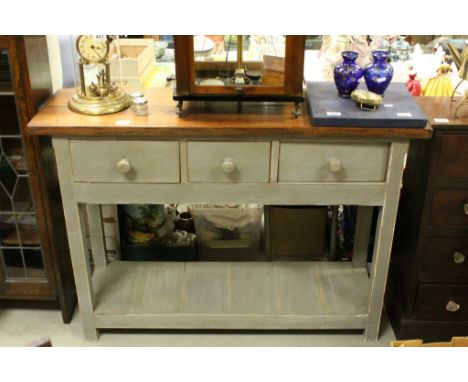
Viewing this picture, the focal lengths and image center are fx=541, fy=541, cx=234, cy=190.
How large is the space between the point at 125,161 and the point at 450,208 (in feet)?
3.37

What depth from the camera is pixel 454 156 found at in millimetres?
1636

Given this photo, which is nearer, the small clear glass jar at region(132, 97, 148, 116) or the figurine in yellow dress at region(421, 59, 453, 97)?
the small clear glass jar at region(132, 97, 148, 116)

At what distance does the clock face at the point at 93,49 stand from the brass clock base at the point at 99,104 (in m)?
0.12

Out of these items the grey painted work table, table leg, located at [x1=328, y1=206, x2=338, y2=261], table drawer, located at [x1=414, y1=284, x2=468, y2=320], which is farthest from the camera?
table leg, located at [x1=328, y1=206, x2=338, y2=261]

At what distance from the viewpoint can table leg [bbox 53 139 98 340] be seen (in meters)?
1.62

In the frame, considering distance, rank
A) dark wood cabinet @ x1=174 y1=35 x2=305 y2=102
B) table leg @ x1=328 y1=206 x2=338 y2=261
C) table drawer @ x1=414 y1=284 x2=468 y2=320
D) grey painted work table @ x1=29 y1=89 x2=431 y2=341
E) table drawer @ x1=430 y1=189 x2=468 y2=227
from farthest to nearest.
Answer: table leg @ x1=328 y1=206 x2=338 y2=261
table drawer @ x1=414 y1=284 x2=468 y2=320
table drawer @ x1=430 y1=189 x2=468 y2=227
grey painted work table @ x1=29 y1=89 x2=431 y2=341
dark wood cabinet @ x1=174 y1=35 x2=305 y2=102

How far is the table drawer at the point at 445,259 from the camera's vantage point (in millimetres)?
1785

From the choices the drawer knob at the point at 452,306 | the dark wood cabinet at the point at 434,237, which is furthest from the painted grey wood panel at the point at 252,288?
the drawer knob at the point at 452,306

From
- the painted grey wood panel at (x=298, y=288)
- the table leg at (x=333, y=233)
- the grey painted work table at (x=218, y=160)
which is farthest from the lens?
the table leg at (x=333, y=233)

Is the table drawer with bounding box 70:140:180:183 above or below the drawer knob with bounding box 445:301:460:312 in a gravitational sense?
above

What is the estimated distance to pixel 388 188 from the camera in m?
1.65

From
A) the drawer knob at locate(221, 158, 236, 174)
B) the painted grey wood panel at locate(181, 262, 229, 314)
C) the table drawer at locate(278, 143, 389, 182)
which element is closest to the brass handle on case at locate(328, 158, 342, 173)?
the table drawer at locate(278, 143, 389, 182)

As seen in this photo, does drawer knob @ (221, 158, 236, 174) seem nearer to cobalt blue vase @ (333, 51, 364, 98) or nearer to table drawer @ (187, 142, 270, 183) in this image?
table drawer @ (187, 142, 270, 183)

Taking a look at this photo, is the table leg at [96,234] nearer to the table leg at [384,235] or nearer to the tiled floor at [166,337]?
the tiled floor at [166,337]
